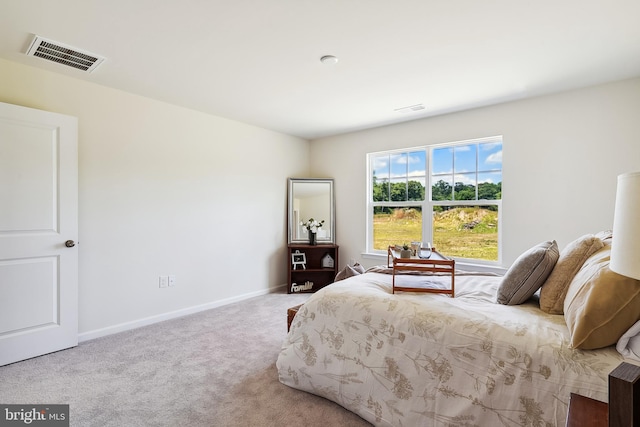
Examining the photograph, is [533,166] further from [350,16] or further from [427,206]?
[350,16]

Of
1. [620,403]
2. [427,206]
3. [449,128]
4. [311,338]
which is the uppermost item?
[449,128]

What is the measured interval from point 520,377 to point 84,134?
359cm

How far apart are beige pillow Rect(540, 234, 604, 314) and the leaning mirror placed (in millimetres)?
3178

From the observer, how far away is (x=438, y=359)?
148 cm

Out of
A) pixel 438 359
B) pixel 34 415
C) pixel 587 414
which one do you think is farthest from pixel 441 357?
pixel 34 415

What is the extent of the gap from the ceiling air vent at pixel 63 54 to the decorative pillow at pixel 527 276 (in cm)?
316

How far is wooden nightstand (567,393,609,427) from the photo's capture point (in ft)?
2.64

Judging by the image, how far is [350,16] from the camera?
5.95 ft

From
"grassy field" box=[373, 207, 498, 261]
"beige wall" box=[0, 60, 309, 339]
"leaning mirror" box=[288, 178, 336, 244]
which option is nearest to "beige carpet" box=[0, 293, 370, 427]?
"beige wall" box=[0, 60, 309, 339]

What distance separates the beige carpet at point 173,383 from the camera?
1740mm

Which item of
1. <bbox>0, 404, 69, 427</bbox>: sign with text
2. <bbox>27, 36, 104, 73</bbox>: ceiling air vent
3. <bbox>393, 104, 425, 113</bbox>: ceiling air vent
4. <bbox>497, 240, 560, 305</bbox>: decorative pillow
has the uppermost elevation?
<bbox>393, 104, 425, 113</bbox>: ceiling air vent

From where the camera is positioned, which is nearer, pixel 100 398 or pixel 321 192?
pixel 100 398

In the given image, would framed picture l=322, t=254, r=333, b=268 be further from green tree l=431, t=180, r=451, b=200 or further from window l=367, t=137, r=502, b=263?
green tree l=431, t=180, r=451, b=200

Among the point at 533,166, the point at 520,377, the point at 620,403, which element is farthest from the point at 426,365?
the point at 533,166
